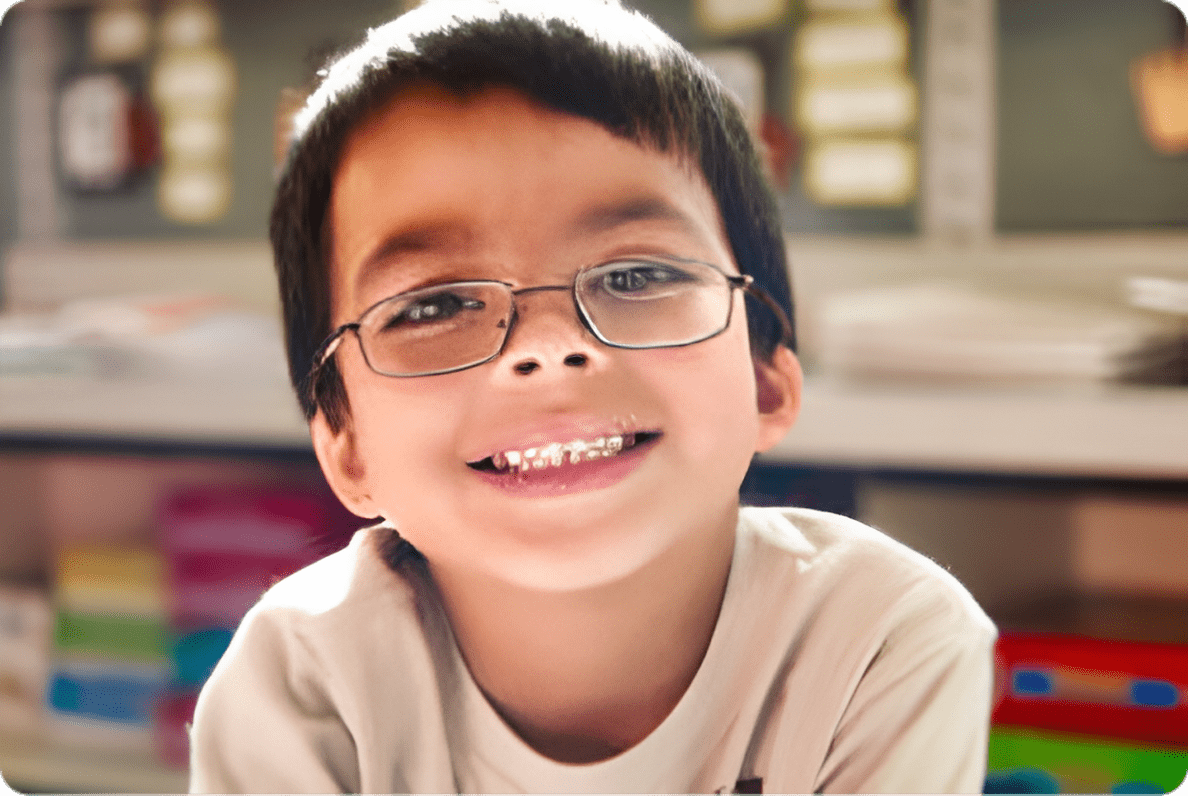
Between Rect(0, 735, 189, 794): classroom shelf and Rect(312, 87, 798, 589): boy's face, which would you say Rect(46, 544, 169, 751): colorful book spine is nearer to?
Rect(0, 735, 189, 794): classroom shelf

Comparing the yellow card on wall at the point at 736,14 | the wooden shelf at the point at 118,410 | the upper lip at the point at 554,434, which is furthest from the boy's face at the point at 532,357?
the wooden shelf at the point at 118,410

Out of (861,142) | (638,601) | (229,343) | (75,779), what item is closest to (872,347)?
(861,142)

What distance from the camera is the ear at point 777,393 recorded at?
407 millimetres

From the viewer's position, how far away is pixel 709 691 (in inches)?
16.1

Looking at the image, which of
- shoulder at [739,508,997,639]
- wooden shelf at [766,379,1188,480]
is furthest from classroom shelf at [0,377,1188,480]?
shoulder at [739,508,997,639]

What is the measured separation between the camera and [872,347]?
0.55m

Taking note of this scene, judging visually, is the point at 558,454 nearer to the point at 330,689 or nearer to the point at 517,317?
Result: the point at 517,317

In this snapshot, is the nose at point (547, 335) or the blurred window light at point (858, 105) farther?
the blurred window light at point (858, 105)

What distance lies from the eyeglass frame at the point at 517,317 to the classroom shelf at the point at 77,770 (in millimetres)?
240

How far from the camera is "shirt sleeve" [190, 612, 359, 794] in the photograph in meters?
0.42

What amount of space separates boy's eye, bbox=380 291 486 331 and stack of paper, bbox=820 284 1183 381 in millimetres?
222

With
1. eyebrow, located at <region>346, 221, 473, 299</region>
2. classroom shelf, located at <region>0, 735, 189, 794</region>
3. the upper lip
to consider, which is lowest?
classroom shelf, located at <region>0, 735, 189, 794</region>

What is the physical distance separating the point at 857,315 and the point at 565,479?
0.24 metres

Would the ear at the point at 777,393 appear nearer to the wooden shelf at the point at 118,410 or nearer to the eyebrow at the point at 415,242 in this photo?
the eyebrow at the point at 415,242
